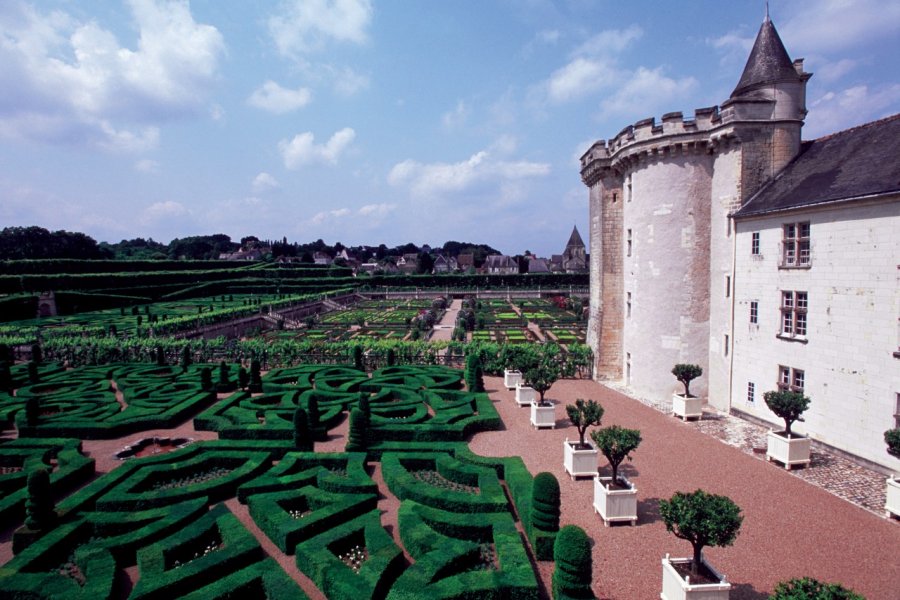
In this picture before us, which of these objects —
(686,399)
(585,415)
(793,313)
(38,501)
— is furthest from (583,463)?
(38,501)

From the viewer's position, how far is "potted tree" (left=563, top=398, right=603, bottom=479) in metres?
14.9

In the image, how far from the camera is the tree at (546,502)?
1067 centimetres

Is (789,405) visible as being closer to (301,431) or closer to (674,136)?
(674,136)

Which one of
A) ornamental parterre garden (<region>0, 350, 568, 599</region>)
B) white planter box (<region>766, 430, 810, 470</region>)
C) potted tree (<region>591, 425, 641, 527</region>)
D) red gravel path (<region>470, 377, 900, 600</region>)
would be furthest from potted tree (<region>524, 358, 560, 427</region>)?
white planter box (<region>766, 430, 810, 470</region>)

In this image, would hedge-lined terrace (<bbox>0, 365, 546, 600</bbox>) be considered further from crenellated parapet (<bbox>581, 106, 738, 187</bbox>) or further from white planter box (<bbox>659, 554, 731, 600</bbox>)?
crenellated parapet (<bbox>581, 106, 738, 187</bbox>)

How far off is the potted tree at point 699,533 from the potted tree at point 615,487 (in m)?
2.56

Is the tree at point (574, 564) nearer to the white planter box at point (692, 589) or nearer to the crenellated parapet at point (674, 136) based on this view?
the white planter box at point (692, 589)

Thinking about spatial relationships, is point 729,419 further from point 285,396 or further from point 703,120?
point 285,396

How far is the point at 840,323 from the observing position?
1587 centimetres

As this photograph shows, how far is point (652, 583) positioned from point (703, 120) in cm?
1901

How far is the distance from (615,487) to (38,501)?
1357 centimetres

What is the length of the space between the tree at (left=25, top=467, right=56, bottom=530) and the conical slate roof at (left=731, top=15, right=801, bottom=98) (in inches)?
1044

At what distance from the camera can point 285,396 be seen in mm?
21844

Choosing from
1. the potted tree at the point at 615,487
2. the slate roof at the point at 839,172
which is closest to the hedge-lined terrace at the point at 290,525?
the potted tree at the point at 615,487
